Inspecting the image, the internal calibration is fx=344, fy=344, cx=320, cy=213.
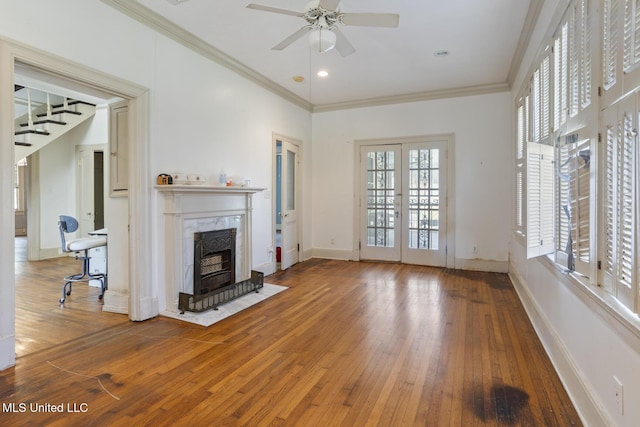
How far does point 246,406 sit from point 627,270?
82.5 inches

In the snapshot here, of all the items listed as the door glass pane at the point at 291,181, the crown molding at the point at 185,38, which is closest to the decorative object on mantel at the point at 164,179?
the crown molding at the point at 185,38

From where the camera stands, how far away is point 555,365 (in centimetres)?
251

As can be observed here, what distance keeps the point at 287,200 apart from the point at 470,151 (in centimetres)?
327

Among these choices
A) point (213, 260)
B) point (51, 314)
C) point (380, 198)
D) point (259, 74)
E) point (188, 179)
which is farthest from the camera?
point (380, 198)

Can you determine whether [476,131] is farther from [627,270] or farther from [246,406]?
[246,406]

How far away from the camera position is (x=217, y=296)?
3.83m

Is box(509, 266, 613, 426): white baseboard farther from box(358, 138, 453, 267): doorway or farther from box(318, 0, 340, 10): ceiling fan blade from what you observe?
box(318, 0, 340, 10): ceiling fan blade

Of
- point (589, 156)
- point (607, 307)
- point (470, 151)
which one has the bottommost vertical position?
point (607, 307)

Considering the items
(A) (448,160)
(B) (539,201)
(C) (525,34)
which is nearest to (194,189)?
(B) (539,201)

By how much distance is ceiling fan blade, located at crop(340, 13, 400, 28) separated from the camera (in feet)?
8.73

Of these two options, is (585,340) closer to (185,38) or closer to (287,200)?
(185,38)

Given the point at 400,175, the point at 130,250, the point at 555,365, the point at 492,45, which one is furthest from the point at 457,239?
the point at 130,250

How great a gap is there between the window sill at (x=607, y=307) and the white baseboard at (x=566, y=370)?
47 cm

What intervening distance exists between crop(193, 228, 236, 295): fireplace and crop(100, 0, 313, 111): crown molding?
84.8 inches
